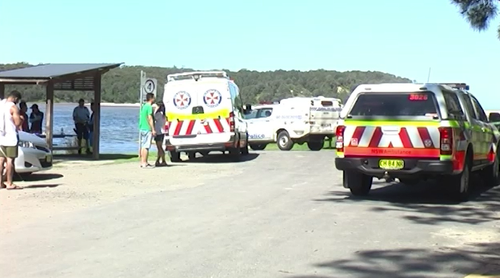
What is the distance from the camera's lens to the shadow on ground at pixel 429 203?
9953 millimetres

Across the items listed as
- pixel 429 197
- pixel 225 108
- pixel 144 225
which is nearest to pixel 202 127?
pixel 225 108

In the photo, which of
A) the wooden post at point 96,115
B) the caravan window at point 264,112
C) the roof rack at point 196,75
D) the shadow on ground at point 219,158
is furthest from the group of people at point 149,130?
the caravan window at point 264,112

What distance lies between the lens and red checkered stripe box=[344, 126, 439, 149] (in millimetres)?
10836

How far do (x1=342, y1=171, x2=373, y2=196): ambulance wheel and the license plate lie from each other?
76 cm

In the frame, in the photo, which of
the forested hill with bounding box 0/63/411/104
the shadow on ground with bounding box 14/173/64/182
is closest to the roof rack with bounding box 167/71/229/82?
the shadow on ground with bounding box 14/173/64/182

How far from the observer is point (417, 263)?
7.01 m

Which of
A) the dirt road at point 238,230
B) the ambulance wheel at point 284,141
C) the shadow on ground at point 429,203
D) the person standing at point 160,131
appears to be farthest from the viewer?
the ambulance wheel at point 284,141

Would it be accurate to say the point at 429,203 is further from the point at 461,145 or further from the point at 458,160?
the point at 461,145

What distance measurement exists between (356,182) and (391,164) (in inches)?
42.3

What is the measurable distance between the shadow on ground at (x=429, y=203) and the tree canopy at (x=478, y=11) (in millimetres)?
3688

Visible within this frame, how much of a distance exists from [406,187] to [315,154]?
368 inches

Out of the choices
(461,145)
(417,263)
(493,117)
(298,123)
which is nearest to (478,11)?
(493,117)

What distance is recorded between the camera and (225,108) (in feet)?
63.8

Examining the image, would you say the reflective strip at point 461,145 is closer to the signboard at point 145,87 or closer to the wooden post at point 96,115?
the signboard at point 145,87
